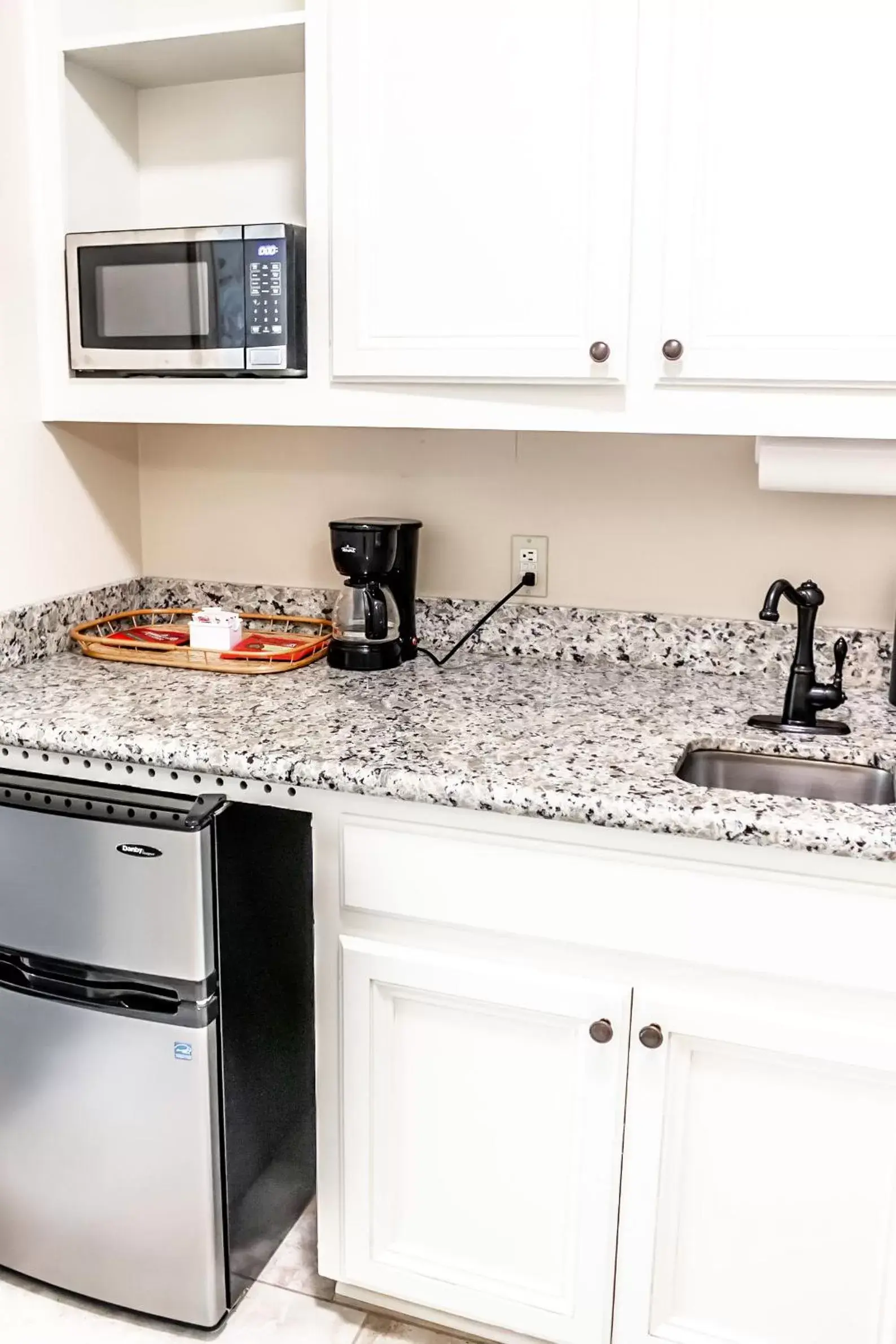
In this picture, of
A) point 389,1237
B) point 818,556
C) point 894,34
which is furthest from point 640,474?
point 389,1237

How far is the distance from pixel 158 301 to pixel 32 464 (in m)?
0.37

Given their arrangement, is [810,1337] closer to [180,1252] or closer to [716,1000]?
[716,1000]

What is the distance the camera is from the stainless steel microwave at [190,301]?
178cm

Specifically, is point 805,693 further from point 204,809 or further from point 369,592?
point 204,809

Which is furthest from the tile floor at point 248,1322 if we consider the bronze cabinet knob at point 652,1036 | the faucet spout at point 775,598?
the faucet spout at point 775,598

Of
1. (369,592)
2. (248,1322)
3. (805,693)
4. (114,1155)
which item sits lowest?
(248,1322)

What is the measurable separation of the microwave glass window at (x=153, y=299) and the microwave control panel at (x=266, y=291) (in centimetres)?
8

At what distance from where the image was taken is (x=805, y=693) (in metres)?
1.76

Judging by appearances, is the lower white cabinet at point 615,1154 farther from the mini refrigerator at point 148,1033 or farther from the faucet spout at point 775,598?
the faucet spout at point 775,598

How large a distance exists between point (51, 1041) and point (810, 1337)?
1.09 m

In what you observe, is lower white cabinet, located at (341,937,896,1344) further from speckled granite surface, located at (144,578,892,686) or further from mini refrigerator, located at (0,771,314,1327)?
speckled granite surface, located at (144,578,892,686)

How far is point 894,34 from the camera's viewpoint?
147 cm

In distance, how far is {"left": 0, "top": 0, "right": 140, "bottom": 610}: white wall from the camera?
1873 millimetres

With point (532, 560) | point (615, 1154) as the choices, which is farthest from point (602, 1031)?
point (532, 560)
